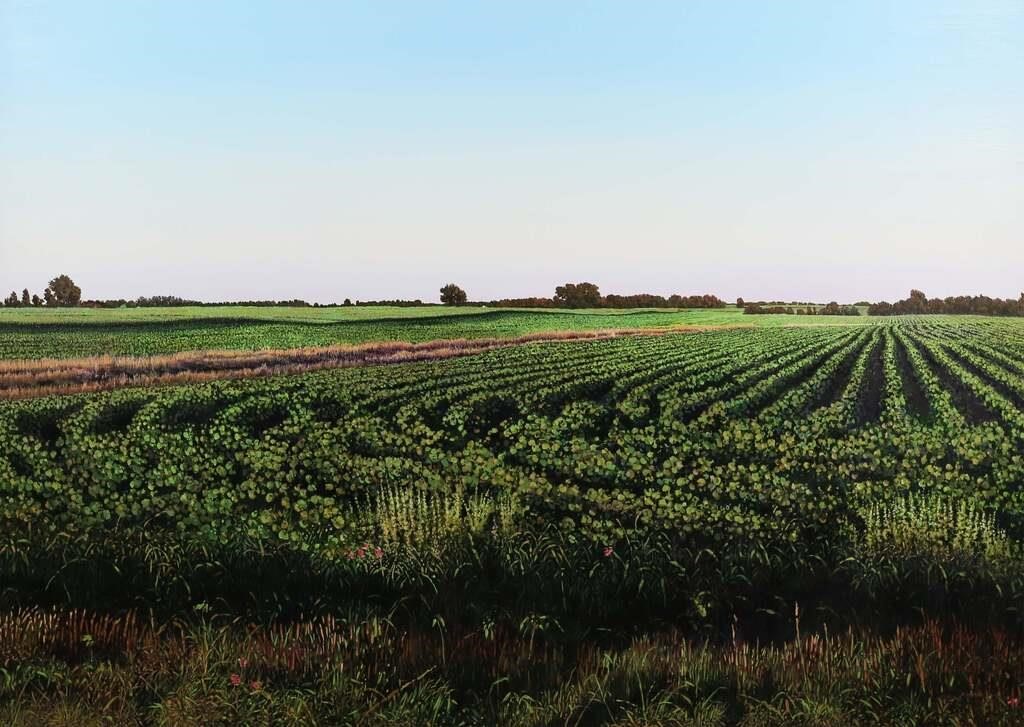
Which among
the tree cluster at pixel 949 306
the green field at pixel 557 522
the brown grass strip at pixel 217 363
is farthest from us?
the brown grass strip at pixel 217 363

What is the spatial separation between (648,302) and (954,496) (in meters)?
2.69

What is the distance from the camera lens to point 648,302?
23.7 ft

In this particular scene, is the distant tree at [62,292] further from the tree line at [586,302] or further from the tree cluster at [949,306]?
the tree cluster at [949,306]

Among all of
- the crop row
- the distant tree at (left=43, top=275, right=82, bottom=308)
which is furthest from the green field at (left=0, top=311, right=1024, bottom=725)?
the distant tree at (left=43, top=275, right=82, bottom=308)

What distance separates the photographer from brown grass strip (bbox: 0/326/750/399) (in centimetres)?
698

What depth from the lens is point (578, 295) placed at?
7145 millimetres

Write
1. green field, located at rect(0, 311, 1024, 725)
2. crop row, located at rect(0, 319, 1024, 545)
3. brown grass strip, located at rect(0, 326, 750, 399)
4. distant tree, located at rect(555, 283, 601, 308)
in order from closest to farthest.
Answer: green field, located at rect(0, 311, 1024, 725) → crop row, located at rect(0, 319, 1024, 545) → brown grass strip, located at rect(0, 326, 750, 399) → distant tree, located at rect(555, 283, 601, 308)

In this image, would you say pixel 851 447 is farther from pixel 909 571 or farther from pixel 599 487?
pixel 599 487

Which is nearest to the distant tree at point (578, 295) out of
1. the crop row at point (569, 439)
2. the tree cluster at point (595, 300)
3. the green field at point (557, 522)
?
the tree cluster at point (595, 300)

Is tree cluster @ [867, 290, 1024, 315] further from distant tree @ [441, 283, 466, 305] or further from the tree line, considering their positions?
distant tree @ [441, 283, 466, 305]

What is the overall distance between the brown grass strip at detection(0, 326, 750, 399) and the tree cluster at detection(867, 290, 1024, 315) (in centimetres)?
154

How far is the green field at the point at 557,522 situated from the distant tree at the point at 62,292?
0.90 ft

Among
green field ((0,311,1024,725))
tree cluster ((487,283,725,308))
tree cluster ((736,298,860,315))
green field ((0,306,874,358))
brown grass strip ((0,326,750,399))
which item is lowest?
green field ((0,311,1024,725))

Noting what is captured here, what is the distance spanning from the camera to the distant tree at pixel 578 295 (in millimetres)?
7109
